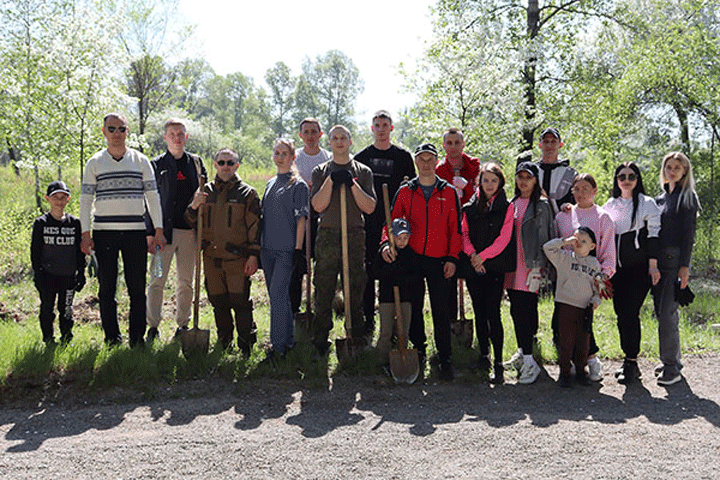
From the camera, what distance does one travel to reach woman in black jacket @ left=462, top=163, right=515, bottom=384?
17.5 ft

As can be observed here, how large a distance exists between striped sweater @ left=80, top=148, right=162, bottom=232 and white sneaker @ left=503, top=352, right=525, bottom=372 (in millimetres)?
3984

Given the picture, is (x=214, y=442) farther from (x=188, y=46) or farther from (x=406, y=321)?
(x=188, y=46)

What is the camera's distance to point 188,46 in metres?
21.7

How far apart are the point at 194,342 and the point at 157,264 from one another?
1047 mm

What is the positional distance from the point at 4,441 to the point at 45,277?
2100mm

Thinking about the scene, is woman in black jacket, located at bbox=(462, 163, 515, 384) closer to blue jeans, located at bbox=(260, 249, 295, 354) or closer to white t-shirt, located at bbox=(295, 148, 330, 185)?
blue jeans, located at bbox=(260, 249, 295, 354)

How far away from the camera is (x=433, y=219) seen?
5.33m

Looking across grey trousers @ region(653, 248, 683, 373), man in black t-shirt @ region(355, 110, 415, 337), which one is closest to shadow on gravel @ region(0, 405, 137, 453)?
man in black t-shirt @ region(355, 110, 415, 337)

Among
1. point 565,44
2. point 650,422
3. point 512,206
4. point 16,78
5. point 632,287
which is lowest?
point 650,422

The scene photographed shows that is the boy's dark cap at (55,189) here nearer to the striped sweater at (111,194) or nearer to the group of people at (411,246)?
the group of people at (411,246)

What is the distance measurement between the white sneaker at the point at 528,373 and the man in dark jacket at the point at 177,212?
3.67m

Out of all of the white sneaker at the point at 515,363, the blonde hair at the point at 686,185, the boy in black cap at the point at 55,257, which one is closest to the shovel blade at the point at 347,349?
the white sneaker at the point at 515,363

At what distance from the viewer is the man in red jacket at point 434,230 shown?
5336 mm

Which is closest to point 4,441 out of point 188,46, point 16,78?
point 16,78
